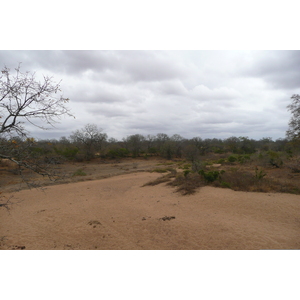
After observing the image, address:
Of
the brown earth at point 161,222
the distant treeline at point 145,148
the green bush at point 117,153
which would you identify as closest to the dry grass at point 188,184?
the brown earth at point 161,222

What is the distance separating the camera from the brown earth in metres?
6.19

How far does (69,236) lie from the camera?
7.27 meters

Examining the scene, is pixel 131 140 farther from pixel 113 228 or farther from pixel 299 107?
pixel 113 228

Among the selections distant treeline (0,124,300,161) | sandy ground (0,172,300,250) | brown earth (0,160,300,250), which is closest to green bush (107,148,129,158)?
distant treeline (0,124,300,161)

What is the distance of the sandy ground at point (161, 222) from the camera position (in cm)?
619

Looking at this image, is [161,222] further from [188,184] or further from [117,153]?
[117,153]

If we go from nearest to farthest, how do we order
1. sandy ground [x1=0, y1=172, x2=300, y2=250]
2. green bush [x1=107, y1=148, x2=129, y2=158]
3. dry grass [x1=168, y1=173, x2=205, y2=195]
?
1. sandy ground [x1=0, y1=172, x2=300, y2=250]
2. dry grass [x1=168, y1=173, x2=205, y2=195]
3. green bush [x1=107, y1=148, x2=129, y2=158]

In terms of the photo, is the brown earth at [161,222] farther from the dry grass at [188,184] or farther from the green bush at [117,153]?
the green bush at [117,153]

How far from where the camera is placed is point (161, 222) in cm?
788

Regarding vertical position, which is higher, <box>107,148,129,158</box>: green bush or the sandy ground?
<box>107,148,129,158</box>: green bush

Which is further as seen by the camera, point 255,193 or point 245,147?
point 245,147

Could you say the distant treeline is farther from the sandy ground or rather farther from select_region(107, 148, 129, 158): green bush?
the sandy ground

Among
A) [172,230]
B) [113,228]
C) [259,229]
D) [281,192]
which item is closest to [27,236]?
[113,228]

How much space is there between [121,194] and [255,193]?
829 centimetres
